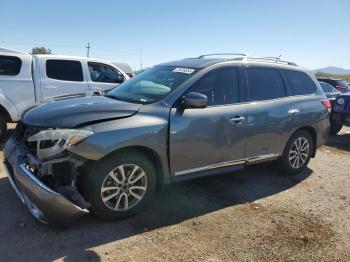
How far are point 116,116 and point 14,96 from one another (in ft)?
14.9

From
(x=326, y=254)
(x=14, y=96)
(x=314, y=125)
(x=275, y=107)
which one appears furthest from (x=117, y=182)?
(x=14, y=96)

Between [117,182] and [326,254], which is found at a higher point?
[117,182]

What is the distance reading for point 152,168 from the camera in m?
4.00

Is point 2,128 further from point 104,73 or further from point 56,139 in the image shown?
point 56,139

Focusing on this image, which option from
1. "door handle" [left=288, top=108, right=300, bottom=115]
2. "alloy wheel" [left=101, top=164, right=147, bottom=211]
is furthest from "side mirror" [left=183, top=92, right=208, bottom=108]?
"door handle" [left=288, top=108, right=300, bottom=115]

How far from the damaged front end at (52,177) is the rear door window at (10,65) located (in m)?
4.30

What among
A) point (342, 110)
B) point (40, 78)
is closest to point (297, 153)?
point (342, 110)

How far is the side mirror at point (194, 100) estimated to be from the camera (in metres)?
4.05

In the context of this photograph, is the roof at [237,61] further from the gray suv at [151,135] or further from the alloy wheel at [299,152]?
the alloy wheel at [299,152]

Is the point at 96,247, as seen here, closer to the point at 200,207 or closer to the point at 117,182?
the point at 117,182

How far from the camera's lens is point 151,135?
388 cm

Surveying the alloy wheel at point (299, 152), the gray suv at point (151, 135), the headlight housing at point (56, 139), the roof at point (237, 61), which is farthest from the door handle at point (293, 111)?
the headlight housing at point (56, 139)

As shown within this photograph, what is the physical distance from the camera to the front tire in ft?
11.8

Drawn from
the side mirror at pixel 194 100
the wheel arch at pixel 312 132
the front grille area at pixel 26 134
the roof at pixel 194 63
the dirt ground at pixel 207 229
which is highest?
the roof at pixel 194 63
